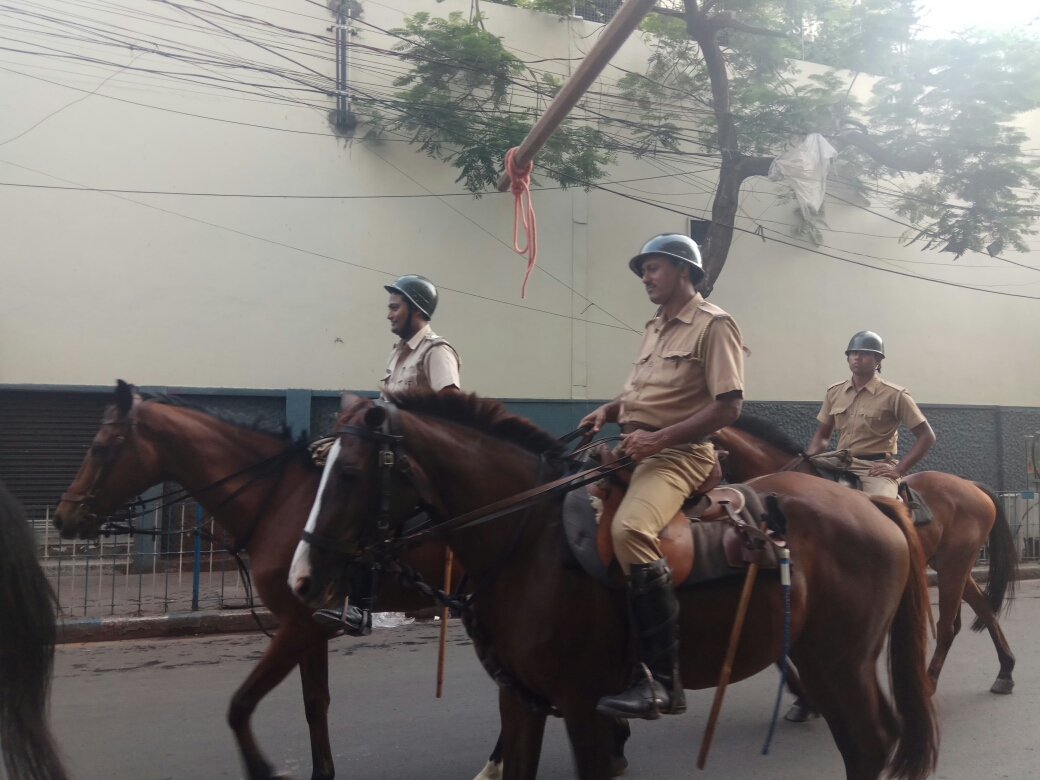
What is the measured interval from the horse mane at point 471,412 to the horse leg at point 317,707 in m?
1.45

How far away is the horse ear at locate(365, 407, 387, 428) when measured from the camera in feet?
9.22

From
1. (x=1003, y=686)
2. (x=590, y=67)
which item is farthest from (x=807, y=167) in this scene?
(x=590, y=67)

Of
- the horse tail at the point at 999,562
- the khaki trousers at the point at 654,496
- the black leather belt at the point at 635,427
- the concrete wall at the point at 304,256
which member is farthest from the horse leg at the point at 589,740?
the concrete wall at the point at 304,256

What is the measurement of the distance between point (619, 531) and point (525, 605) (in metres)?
0.42

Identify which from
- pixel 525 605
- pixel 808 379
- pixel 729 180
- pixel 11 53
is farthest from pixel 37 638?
pixel 808 379

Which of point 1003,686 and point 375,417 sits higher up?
point 375,417

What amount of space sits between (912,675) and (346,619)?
7.86 ft

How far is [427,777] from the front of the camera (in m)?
4.10

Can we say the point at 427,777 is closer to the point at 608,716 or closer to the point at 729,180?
the point at 608,716

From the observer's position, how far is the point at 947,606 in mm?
5730

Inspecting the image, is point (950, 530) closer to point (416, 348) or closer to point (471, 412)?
point (416, 348)

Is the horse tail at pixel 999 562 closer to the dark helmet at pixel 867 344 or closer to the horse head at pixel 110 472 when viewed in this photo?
the dark helmet at pixel 867 344

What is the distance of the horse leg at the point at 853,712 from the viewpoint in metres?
3.18

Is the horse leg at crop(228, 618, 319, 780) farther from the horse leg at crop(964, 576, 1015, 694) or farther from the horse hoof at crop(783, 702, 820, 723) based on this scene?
the horse leg at crop(964, 576, 1015, 694)
